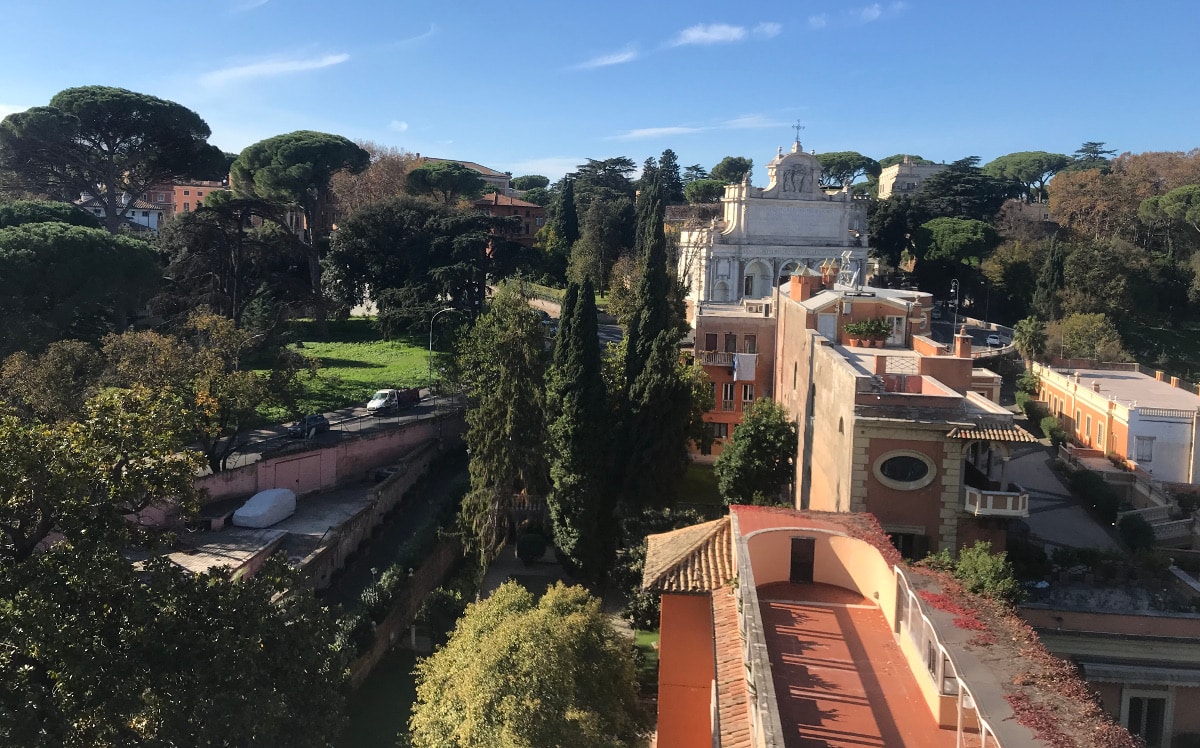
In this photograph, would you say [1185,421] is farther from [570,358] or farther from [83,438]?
[83,438]

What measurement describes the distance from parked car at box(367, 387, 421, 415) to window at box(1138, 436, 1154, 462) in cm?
2367

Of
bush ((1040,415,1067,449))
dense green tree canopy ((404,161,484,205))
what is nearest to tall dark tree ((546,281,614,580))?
bush ((1040,415,1067,449))

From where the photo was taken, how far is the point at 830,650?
8.73 metres

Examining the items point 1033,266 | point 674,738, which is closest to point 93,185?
point 674,738

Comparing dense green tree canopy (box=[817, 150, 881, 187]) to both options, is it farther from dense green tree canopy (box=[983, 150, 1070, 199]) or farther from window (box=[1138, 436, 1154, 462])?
window (box=[1138, 436, 1154, 462])

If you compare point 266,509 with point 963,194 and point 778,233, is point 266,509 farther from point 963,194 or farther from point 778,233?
point 963,194

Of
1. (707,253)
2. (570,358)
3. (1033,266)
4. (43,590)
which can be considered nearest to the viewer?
(43,590)

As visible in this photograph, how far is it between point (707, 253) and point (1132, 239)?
2863cm

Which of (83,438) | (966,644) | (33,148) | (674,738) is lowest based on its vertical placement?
(674,738)

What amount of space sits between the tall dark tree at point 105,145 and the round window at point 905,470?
41321 millimetres

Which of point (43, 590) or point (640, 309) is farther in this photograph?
point (640, 309)

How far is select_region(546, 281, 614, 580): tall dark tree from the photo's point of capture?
21938mm

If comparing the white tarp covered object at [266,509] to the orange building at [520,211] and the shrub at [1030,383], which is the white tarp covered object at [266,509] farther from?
the orange building at [520,211]

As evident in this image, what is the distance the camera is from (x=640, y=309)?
25.3 meters
